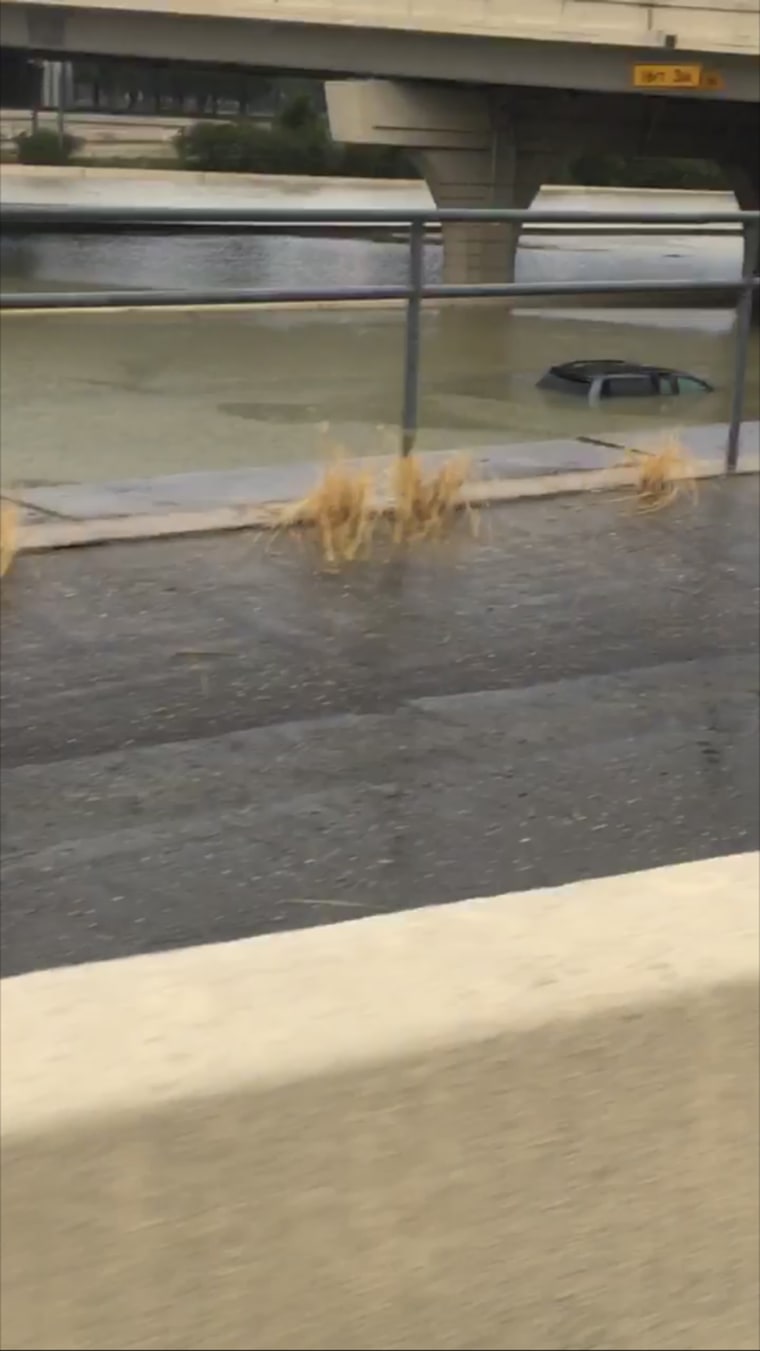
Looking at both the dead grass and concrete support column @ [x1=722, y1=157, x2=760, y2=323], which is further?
concrete support column @ [x1=722, y1=157, x2=760, y2=323]

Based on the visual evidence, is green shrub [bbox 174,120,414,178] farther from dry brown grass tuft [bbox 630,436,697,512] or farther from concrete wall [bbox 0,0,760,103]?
dry brown grass tuft [bbox 630,436,697,512]

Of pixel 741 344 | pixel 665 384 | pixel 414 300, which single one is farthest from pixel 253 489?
pixel 665 384

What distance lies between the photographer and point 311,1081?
6.74 feet

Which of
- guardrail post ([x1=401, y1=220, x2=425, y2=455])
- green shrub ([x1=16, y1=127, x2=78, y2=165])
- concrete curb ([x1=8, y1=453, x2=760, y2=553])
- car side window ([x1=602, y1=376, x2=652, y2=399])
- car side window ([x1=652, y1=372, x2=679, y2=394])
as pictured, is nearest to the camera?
concrete curb ([x1=8, y1=453, x2=760, y2=553])

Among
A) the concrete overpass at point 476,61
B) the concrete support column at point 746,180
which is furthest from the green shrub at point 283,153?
the concrete overpass at point 476,61

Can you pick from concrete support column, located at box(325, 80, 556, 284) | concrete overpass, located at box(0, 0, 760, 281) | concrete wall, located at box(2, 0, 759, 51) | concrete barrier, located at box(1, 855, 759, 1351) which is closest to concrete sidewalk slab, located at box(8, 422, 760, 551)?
concrete barrier, located at box(1, 855, 759, 1351)

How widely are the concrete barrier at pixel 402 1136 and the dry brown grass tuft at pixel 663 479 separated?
6256 mm

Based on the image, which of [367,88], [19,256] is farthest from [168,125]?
[367,88]

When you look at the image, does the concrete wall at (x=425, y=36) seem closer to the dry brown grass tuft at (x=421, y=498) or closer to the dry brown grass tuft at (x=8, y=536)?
the dry brown grass tuft at (x=421, y=498)

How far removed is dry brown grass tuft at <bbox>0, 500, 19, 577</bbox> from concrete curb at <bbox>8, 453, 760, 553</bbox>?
0.20 m

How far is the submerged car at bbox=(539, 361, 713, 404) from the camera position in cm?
1892

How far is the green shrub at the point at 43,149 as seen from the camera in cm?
7450

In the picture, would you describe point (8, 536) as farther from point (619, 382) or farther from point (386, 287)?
point (619, 382)

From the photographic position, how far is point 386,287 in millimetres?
8570
